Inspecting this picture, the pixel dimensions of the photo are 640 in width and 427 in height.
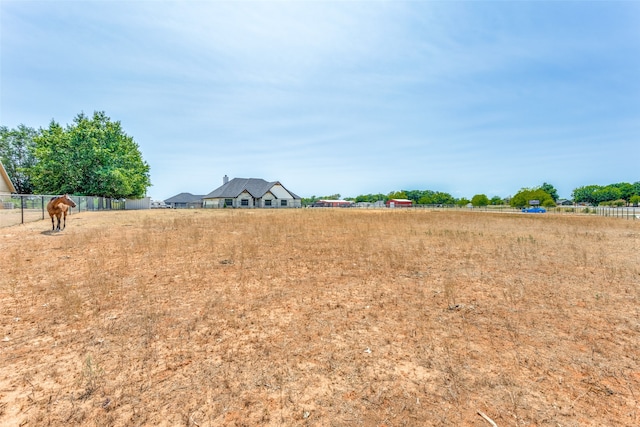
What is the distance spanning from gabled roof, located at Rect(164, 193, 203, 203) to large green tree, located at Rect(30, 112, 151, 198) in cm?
4680

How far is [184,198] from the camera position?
88.5m

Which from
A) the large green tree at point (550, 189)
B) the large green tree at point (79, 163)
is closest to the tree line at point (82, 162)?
the large green tree at point (79, 163)

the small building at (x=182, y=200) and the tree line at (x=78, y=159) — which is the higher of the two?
the tree line at (x=78, y=159)

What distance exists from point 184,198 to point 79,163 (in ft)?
179

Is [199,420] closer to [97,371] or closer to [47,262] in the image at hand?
[97,371]

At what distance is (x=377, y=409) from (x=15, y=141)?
223 feet

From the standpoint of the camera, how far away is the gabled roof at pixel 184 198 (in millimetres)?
86250

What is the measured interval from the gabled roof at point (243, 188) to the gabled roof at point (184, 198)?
81.5 ft

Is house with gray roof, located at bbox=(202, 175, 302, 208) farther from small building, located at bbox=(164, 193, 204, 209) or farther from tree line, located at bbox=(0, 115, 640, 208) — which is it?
small building, located at bbox=(164, 193, 204, 209)

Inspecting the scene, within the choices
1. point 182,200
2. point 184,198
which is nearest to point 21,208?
point 182,200

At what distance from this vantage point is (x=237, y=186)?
63.3 metres

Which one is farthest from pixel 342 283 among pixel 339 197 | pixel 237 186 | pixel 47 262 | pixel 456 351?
pixel 339 197

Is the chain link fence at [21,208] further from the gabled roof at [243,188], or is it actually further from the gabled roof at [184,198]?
the gabled roof at [184,198]

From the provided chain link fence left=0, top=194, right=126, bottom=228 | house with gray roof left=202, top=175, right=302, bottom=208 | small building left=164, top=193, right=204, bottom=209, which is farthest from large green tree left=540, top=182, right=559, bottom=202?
chain link fence left=0, top=194, right=126, bottom=228
